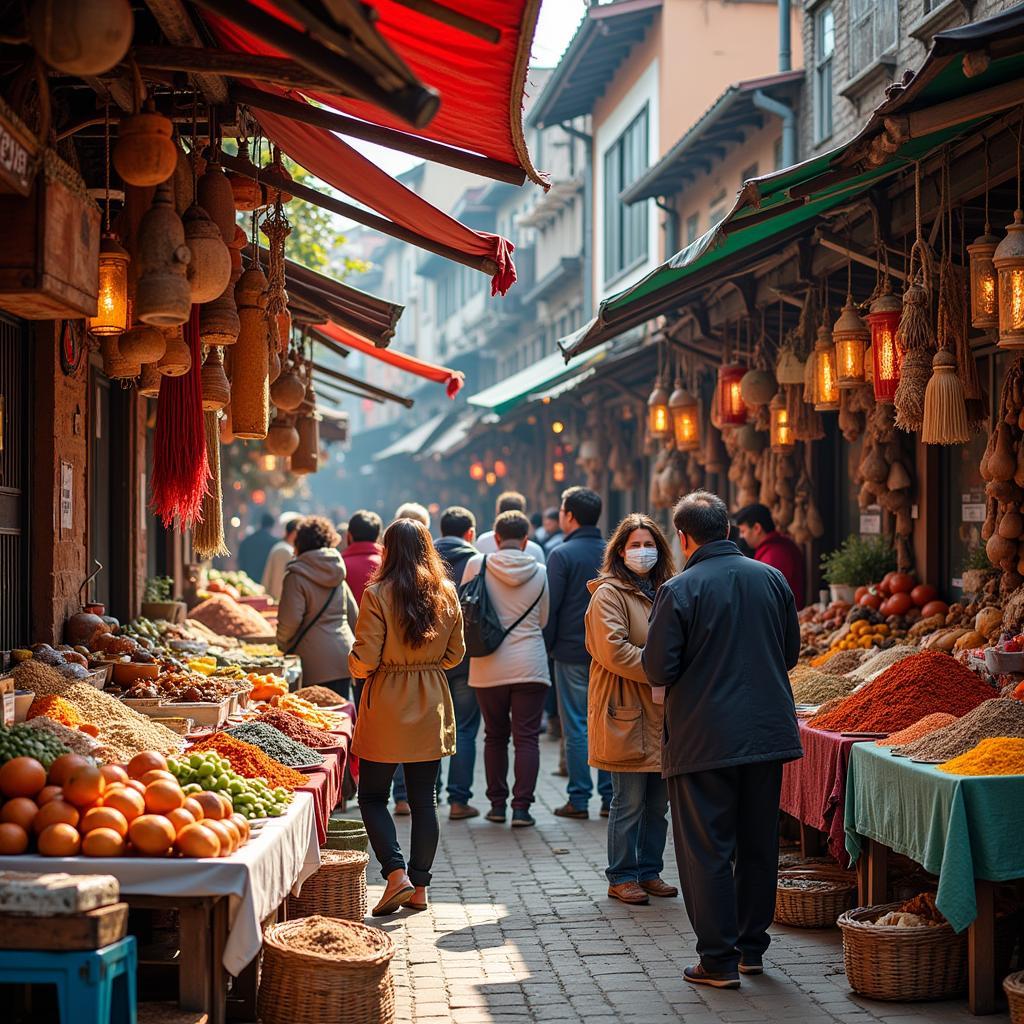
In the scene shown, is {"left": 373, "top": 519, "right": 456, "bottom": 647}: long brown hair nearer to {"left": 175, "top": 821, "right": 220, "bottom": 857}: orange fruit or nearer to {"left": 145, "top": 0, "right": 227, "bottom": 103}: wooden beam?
{"left": 145, "top": 0, "right": 227, "bottom": 103}: wooden beam

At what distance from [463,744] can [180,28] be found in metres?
6.27

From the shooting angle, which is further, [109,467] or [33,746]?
[109,467]

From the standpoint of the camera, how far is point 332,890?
21.4 ft

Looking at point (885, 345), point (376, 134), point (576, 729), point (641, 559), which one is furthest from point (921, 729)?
point (576, 729)

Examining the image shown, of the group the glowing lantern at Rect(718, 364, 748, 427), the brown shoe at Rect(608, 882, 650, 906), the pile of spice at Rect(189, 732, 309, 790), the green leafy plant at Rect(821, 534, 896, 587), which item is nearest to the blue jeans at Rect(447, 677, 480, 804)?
the brown shoe at Rect(608, 882, 650, 906)

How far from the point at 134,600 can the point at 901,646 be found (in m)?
5.36

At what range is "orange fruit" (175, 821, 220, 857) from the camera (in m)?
4.47

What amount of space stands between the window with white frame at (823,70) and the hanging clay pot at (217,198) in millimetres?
10230

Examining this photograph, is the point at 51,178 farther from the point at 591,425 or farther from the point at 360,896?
the point at 591,425

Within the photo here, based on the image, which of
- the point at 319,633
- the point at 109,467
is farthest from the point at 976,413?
the point at 109,467

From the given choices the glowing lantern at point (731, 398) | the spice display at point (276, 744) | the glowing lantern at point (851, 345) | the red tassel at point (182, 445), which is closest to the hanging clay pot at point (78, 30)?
the red tassel at point (182, 445)

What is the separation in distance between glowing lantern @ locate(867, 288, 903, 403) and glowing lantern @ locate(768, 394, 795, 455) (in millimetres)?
2901

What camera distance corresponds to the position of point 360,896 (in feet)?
21.8

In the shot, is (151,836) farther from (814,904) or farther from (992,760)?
(814,904)
